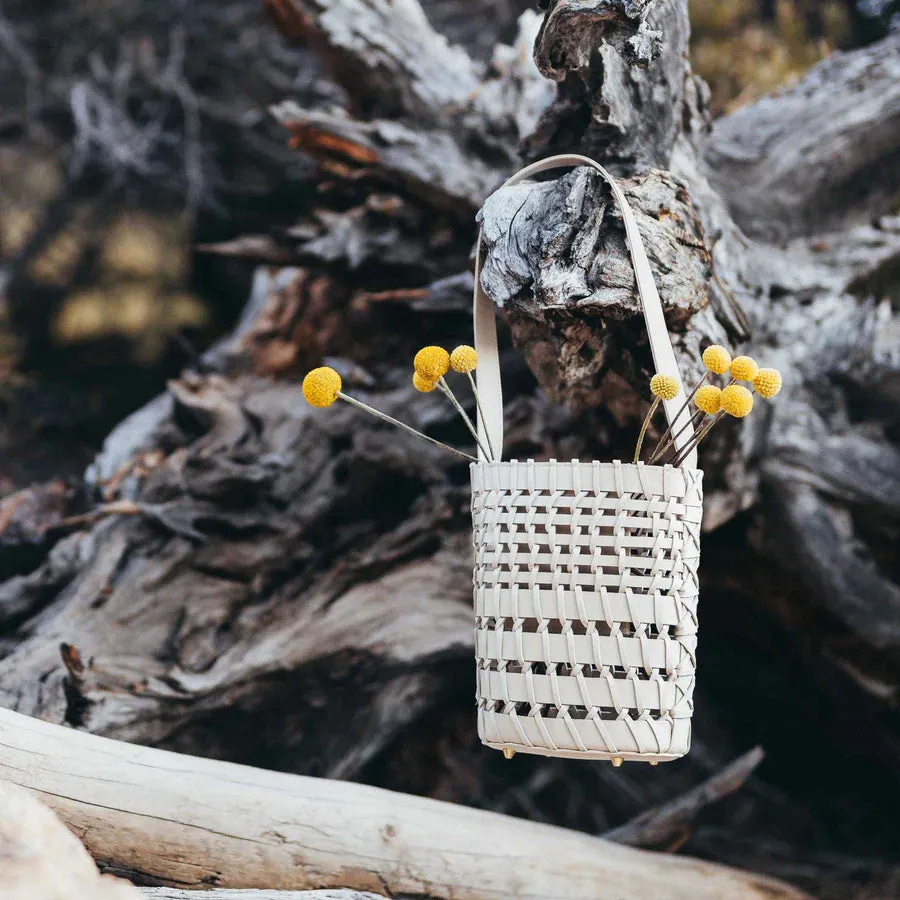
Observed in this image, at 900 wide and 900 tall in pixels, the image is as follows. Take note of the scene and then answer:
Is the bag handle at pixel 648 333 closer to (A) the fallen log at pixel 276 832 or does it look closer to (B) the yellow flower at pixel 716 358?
(B) the yellow flower at pixel 716 358

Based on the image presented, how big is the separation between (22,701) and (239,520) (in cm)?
45

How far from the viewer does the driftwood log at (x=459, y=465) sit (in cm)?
129

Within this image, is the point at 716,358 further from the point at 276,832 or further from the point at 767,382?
the point at 276,832

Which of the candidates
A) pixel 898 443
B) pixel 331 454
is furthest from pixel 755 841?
pixel 331 454

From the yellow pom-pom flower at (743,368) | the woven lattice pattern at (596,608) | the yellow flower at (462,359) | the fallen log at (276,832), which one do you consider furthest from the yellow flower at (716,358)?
the fallen log at (276,832)

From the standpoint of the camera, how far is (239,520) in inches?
60.5

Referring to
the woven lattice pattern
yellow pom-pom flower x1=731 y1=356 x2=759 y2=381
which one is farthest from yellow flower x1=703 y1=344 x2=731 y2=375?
the woven lattice pattern

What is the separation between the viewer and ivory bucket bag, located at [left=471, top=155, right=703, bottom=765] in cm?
94

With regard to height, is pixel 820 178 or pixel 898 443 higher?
pixel 820 178

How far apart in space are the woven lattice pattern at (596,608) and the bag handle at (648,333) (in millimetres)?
92

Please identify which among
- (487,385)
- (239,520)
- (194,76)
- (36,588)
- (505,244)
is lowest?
(36,588)

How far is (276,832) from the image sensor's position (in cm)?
109

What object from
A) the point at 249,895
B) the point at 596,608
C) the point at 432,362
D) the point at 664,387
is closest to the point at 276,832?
the point at 249,895

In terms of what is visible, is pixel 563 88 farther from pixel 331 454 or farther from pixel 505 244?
pixel 331 454
